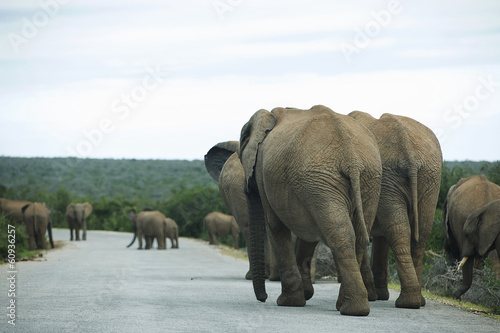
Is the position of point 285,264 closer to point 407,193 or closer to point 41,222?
point 407,193

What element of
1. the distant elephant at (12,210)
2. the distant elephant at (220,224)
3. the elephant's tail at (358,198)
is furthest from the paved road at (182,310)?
the distant elephant at (220,224)

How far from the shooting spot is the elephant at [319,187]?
937cm

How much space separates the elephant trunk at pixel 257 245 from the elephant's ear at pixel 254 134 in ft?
1.26

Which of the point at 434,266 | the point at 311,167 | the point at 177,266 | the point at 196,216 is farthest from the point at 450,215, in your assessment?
the point at 196,216

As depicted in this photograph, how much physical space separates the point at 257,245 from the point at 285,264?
26.7 inches

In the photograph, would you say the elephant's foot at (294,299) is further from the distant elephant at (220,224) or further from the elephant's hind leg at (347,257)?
the distant elephant at (220,224)

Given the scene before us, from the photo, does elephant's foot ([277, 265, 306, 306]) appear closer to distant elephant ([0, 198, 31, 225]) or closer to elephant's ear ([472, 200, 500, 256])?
elephant's ear ([472, 200, 500, 256])

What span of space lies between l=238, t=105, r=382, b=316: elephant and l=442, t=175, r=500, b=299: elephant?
2.17m

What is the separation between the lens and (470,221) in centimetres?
1155

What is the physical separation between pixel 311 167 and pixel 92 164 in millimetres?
113028

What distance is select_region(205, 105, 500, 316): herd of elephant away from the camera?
948 cm

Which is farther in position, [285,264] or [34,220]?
[34,220]

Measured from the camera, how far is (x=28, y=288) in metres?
12.8

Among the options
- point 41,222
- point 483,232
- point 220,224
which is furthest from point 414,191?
point 220,224
